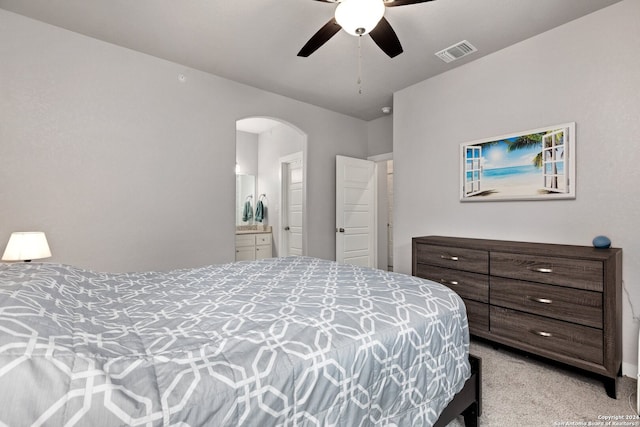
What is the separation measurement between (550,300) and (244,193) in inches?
194

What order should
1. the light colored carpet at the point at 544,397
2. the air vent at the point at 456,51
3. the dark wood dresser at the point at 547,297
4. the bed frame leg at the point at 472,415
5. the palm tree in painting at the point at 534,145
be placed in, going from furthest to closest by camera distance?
the air vent at the point at 456,51 < the palm tree in painting at the point at 534,145 < the dark wood dresser at the point at 547,297 < the light colored carpet at the point at 544,397 < the bed frame leg at the point at 472,415

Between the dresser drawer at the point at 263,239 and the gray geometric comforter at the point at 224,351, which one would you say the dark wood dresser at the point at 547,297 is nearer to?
the gray geometric comforter at the point at 224,351

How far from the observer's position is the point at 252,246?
535cm

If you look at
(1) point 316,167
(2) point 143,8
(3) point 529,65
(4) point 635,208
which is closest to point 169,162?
(2) point 143,8

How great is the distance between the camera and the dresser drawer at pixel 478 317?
97.1 inches

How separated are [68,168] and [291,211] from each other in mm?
3381

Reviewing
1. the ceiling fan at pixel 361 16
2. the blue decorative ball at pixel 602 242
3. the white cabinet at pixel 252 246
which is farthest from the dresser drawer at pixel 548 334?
the white cabinet at pixel 252 246

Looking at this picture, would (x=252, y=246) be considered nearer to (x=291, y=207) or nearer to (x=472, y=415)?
(x=291, y=207)

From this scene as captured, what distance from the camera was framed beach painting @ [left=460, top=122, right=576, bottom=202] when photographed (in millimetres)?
2461

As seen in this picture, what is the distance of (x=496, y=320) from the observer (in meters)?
2.40

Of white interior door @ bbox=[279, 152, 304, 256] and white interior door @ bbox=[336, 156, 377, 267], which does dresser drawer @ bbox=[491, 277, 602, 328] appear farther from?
white interior door @ bbox=[279, 152, 304, 256]

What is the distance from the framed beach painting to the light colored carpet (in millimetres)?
1350

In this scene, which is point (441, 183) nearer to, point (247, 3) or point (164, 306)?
point (247, 3)

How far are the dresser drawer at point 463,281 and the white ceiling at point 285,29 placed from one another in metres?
2.07
